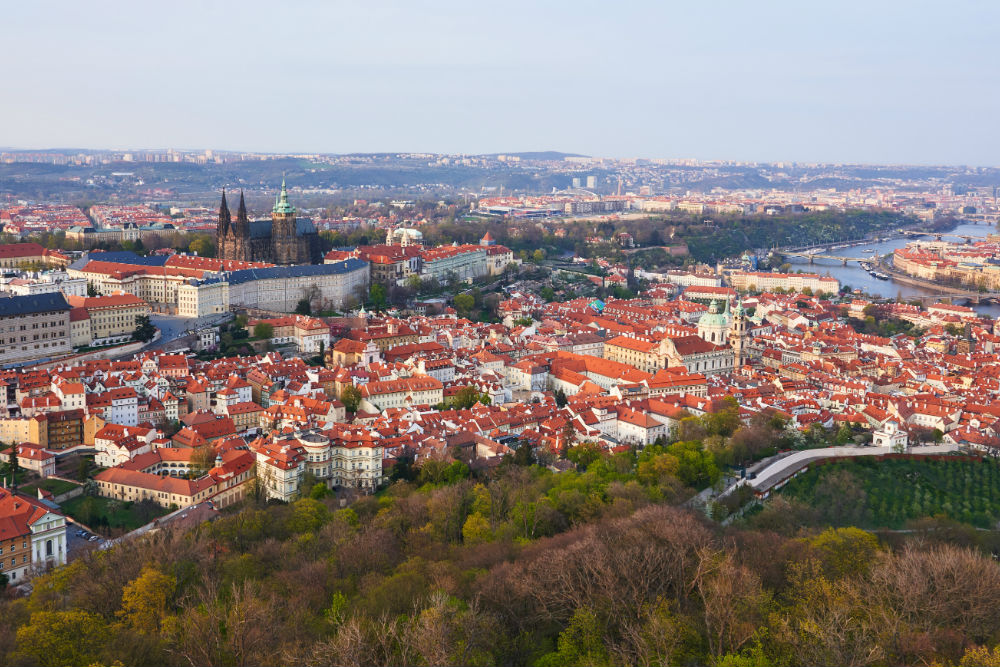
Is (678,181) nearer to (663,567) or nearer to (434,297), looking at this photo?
(434,297)

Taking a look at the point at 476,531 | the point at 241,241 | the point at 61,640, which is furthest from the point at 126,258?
the point at 61,640

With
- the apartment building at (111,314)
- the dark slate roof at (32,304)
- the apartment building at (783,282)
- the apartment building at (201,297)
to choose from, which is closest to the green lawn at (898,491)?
the apartment building at (111,314)

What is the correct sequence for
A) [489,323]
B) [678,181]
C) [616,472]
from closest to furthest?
1. [616,472]
2. [489,323]
3. [678,181]

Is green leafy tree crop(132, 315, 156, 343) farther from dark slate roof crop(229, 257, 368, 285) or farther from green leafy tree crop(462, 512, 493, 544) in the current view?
green leafy tree crop(462, 512, 493, 544)

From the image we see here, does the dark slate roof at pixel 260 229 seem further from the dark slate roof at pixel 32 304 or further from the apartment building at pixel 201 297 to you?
the dark slate roof at pixel 32 304

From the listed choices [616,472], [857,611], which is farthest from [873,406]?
[857,611]

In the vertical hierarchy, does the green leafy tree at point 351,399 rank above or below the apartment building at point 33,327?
below

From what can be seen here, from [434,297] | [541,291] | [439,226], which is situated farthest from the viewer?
[439,226]
